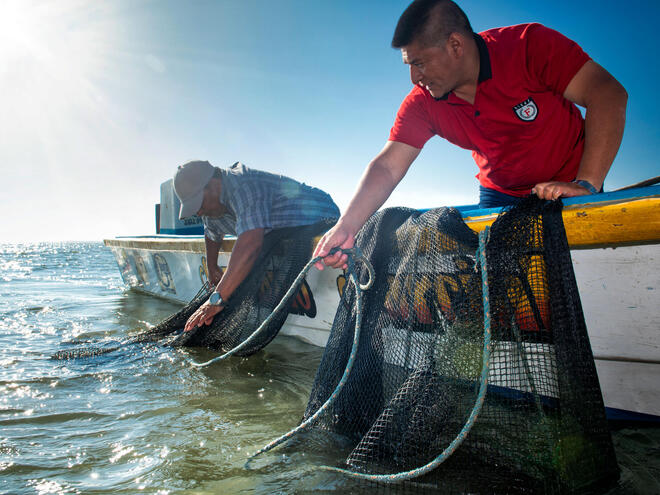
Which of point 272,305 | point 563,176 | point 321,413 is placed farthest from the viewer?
point 272,305

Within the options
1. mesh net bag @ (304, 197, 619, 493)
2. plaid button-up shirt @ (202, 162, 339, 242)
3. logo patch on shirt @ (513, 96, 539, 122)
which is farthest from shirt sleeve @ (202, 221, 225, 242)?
logo patch on shirt @ (513, 96, 539, 122)

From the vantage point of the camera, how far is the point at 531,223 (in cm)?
154

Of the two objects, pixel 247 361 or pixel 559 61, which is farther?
pixel 247 361

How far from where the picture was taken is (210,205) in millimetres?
3564

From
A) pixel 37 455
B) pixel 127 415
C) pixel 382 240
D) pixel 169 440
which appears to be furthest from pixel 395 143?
pixel 37 455

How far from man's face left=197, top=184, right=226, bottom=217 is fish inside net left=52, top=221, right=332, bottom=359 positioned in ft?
1.90

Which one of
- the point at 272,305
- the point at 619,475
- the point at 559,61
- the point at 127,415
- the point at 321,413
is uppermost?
the point at 559,61

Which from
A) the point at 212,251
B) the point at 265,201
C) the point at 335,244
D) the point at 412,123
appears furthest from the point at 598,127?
the point at 212,251

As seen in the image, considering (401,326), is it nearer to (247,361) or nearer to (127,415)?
(127,415)

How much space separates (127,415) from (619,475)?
2.50m

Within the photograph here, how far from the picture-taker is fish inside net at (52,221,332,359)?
10.3ft

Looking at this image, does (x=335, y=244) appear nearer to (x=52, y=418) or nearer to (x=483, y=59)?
(x=483, y=59)

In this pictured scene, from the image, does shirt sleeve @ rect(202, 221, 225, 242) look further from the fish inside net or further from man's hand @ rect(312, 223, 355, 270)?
man's hand @ rect(312, 223, 355, 270)

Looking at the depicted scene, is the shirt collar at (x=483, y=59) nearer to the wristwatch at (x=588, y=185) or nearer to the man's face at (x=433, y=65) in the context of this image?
the man's face at (x=433, y=65)
